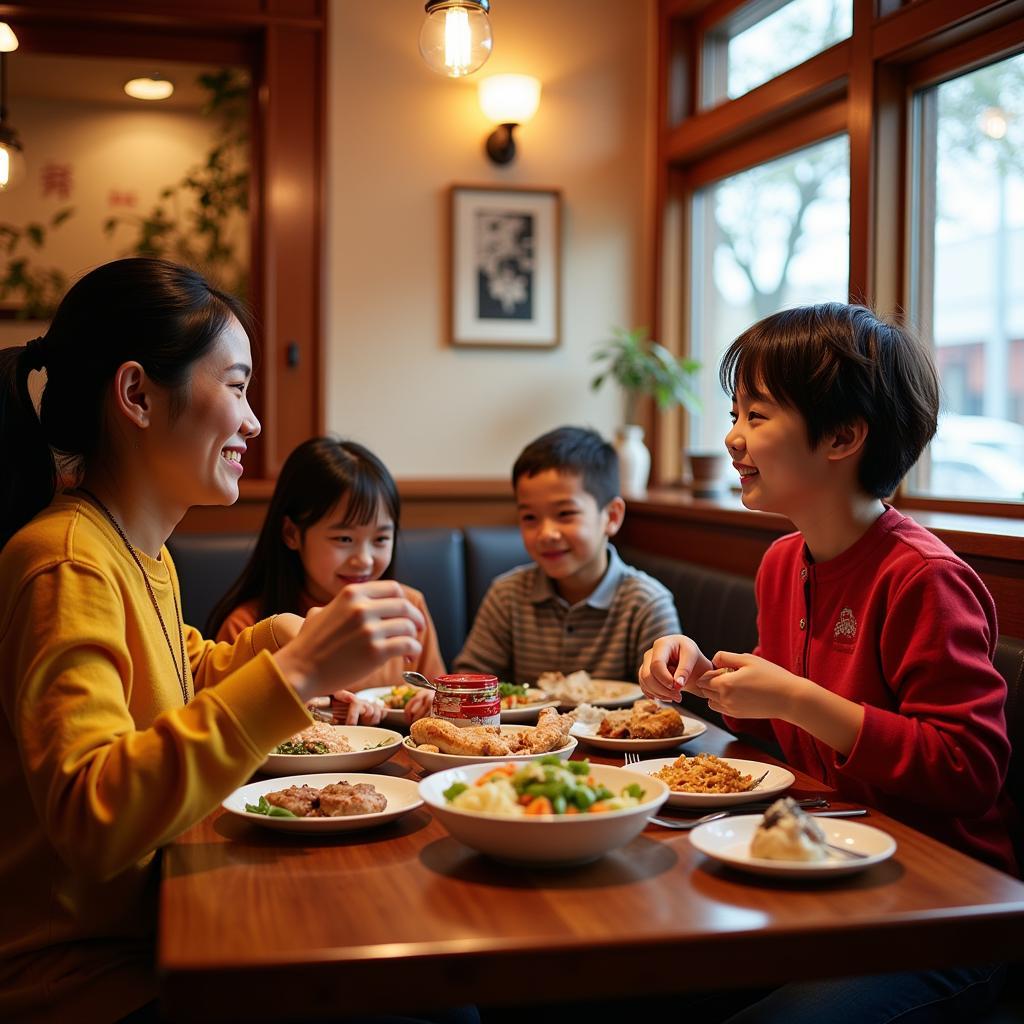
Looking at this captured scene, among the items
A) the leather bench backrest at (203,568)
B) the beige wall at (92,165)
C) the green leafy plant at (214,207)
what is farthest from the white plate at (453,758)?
the beige wall at (92,165)

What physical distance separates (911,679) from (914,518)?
3.70 feet

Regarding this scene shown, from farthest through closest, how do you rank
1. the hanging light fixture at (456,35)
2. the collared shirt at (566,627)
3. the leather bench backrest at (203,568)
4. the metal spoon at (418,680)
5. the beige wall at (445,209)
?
1. the beige wall at (445,209)
2. the leather bench backrest at (203,568)
3. the collared shirt at (566,627)
4. the hanging light fixture at (456,35)
5. the metal spoon at (418,680)

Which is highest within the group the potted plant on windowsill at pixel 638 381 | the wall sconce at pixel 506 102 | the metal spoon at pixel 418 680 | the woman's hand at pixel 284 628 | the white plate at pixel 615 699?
→ the wall sconce at pixel 506 102

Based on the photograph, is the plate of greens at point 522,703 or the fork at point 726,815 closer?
the fork at point 726,815

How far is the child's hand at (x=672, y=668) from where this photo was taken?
5.25 ft

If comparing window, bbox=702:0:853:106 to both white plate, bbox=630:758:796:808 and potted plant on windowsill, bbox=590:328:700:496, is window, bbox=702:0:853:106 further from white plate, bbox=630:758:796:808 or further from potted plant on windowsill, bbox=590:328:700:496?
white plate, bbox=630:758:796:808

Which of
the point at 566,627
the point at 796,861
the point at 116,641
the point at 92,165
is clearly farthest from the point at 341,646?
the point at 92,165

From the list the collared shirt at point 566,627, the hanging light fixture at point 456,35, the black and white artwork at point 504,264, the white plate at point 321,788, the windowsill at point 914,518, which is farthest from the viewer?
the black and white artwork at point 504,264

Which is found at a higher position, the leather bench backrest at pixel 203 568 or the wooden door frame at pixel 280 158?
the wooden door frame at pixel 280 158

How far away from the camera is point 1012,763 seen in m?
1.68

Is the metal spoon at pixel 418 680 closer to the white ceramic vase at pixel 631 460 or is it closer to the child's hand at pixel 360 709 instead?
the child's hand at pixel 360 709

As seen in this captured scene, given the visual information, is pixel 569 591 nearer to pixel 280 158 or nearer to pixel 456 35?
pixel 456 35

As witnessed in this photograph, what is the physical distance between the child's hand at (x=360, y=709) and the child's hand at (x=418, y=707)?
0.16 feet

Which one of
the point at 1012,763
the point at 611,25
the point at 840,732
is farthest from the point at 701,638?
the point at 611,25
